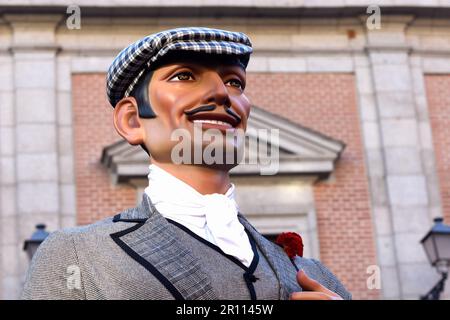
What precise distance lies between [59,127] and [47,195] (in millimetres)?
844

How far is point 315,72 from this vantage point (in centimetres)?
1368

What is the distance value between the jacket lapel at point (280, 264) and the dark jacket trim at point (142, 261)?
1.01 feet

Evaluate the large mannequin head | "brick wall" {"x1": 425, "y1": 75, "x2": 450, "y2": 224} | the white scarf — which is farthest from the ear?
"brick wall" {"x1": 425, "y1": 75, "x2": 450, "y2": 224}

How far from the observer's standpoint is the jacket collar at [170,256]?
2941 mm

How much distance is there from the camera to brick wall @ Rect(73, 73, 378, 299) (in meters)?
12.8

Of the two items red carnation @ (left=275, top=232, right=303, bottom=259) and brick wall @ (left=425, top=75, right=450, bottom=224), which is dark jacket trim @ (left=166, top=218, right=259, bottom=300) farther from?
brick wall @ (left=425, top=75, right=450, bottom=224)

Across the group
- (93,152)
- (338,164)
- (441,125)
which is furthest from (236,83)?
(441,125)

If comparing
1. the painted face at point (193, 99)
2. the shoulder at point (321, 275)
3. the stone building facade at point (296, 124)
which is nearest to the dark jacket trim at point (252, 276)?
the shoulder at point (321, 275)

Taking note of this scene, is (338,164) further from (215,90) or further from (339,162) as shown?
(215,90)

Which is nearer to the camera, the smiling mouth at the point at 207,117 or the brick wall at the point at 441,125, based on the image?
the smiling mouth at the point at 207,117

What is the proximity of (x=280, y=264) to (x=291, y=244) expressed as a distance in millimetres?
179

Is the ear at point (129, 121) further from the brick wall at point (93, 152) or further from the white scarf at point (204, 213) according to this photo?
the brick wall at point (93, 152)
